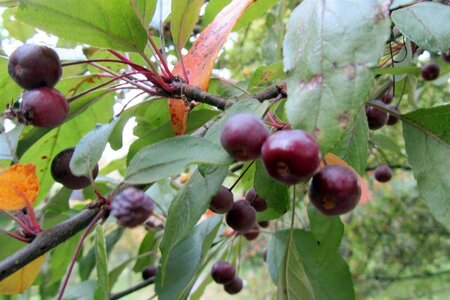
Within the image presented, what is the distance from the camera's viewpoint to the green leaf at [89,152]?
27.9 inches

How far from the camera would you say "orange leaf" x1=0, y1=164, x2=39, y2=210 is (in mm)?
692

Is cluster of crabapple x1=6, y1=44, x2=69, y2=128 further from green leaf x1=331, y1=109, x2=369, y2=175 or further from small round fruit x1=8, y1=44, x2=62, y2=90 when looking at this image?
green leaf x1=331, y1=109, x2=369, y2=175

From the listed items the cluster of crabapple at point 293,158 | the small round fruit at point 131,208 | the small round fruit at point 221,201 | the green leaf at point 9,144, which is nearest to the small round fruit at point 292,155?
the cluster of crabapple at point 293,158

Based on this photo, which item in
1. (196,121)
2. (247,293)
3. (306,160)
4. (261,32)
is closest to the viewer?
(306,160)

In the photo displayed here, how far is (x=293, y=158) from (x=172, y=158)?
15cm

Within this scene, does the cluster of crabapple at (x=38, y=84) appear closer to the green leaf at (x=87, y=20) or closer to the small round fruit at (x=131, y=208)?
the green leaf at (x=87, y=20)

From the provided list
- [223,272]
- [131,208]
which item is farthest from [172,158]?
[223,272]

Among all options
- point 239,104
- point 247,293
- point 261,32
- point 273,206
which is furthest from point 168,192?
point 247,293

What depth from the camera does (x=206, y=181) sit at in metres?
0.67

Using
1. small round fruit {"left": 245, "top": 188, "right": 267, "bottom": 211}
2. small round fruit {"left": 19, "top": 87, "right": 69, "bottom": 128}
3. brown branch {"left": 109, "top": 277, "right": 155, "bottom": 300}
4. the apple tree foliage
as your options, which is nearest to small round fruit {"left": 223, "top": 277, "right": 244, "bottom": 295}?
the apple tree foliage

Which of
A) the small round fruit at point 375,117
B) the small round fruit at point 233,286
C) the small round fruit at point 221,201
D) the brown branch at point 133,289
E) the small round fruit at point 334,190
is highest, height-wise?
the small round fruit at point 334,190

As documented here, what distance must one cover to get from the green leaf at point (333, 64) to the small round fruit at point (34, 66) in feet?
1.17

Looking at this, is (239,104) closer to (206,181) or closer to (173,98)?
(206,181)

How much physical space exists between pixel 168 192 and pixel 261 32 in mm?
1891
